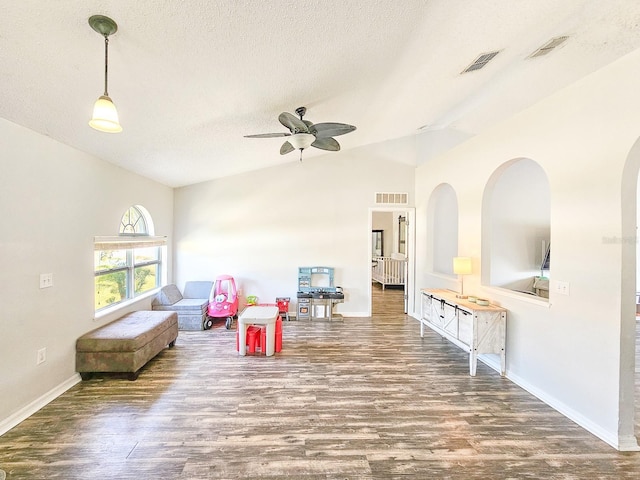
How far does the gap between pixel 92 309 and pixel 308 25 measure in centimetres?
366

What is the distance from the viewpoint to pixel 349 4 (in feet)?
5.62

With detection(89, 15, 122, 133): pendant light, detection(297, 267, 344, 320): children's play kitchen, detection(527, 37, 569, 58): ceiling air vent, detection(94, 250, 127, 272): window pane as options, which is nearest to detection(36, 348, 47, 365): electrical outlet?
detection(94, 250, 127, 272): window pane

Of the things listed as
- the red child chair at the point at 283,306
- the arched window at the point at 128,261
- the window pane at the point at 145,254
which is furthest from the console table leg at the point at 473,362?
the window pane at the point at 145,254

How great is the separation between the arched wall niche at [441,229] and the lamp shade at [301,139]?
3.06m

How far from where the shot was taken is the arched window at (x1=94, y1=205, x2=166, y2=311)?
3.65 meters

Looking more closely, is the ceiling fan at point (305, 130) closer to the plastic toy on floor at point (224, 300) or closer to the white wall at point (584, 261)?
the white wall at point (584, 261)

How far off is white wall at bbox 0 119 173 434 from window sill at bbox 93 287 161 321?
82 millimetres

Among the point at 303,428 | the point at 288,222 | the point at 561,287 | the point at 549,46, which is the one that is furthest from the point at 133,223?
the point at 561,287

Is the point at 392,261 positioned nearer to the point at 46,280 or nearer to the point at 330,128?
the point at 330,128

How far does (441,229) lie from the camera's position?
5309 millimetres

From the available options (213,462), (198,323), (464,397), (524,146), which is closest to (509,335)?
(464,397)

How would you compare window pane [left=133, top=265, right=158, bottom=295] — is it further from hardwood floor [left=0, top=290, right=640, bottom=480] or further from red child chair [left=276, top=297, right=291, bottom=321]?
red child chair [left=276, top=297, right=291, bottom=321]

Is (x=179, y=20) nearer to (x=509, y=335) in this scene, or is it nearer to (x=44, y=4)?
(x=44, y=4)

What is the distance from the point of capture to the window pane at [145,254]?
4535mm
